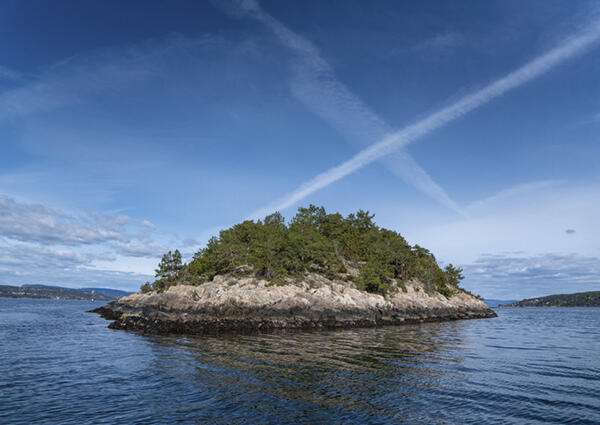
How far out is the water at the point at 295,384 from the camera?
51.7ft

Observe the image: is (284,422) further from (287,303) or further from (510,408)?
(287,303)

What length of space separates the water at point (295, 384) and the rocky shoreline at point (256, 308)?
1636 centimetres

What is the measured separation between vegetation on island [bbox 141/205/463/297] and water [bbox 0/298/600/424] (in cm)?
3002

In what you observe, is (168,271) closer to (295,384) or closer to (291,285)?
(291,285)

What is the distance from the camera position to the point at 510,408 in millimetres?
16812

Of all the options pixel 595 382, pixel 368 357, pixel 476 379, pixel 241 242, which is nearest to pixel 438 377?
pixel 476 379

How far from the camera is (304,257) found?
71750 millimetres

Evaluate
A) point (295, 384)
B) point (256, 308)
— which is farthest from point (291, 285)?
point (295, 384)

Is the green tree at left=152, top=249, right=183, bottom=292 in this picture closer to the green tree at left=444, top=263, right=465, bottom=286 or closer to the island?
the island

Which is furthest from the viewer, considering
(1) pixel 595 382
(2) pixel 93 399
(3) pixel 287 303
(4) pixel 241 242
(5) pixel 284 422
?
(4) pixel 241 242

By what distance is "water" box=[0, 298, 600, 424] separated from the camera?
620 inches

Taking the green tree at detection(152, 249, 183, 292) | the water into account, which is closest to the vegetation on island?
the green tree at detection(152, 249, 183, 292)

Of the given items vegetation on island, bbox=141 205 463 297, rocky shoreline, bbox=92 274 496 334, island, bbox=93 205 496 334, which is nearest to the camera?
rocky shoreline, bbox=92 274 496 334

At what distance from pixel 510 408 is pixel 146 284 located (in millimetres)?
80854
